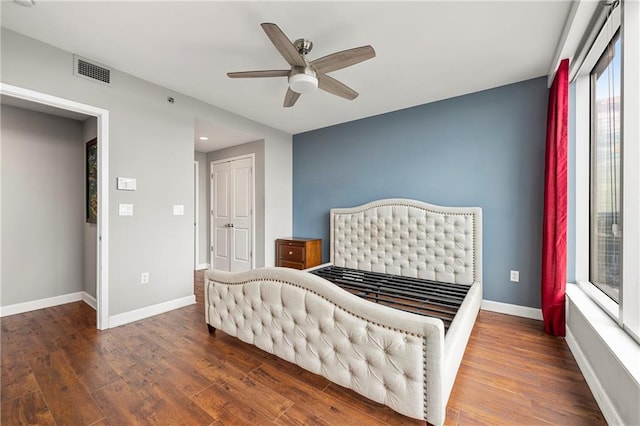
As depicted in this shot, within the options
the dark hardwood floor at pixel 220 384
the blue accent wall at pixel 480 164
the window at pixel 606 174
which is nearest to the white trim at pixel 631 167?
the window at pixel 606 174

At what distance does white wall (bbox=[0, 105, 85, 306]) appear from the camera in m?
3.03

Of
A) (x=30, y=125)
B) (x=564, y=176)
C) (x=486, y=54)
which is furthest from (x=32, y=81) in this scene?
(x=564, y=176)

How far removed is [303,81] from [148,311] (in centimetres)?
287

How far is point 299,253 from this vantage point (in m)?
4.14

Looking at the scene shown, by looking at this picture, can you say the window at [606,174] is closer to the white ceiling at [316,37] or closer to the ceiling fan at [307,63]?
the white ceiling at [316,37]

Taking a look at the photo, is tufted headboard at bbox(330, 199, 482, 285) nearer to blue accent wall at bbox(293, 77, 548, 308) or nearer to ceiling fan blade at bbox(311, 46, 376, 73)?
blue accent wall at bbox(293, 77, 548, 308)

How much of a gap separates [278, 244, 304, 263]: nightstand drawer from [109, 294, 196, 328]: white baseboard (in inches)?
57.4

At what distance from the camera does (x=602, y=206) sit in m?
2.21

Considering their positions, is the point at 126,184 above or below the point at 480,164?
below

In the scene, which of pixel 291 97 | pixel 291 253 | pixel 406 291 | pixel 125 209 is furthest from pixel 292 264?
pixel 291 97

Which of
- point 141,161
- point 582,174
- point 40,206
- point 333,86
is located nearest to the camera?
point 333,86

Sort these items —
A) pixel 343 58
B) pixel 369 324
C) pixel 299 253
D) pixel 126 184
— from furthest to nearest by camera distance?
pixel 299 253 → pixel 126 184 → pixel 343 58 → pixel 369 324

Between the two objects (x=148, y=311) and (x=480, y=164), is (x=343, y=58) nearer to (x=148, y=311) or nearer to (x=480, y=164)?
(x=480, y=164)

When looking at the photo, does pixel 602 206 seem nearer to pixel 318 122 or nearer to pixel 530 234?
pixel 530 234
